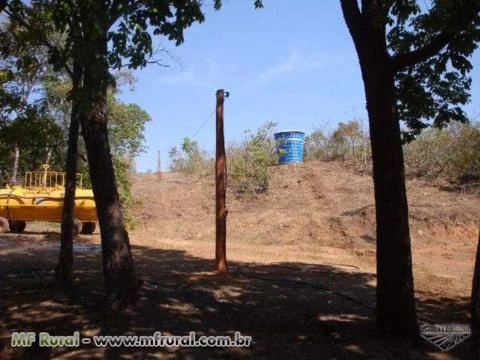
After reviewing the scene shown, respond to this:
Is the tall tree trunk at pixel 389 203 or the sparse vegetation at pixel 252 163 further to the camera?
the sparse vegetation at pixel 252 163

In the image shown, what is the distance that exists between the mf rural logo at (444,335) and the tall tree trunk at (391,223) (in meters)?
0.20

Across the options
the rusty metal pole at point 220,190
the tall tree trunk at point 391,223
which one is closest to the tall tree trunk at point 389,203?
the tall tree trunk at point 391,223

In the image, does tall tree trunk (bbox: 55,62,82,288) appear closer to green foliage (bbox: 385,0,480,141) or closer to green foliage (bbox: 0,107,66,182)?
green foliage (bbox: 0,107,66,182)

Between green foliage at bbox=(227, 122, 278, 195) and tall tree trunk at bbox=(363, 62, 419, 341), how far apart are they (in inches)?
563

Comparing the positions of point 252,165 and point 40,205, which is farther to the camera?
point 252,165

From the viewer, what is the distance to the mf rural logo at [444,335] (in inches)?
198

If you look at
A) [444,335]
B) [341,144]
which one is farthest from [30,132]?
[341,144]

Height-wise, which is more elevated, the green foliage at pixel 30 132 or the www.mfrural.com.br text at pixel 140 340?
the green foliage at pixel 30 132

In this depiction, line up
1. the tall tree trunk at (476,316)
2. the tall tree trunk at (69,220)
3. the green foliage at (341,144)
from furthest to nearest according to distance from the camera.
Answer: the green foliage at (341,144) → the tall tree trunk at (69,220) → the tall tree trunk at (476,316)

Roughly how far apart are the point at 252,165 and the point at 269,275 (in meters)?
11.2

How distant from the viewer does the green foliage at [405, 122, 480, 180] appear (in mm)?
16766

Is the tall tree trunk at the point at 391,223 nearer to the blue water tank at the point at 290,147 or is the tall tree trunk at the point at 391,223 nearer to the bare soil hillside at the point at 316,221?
the bare soil hillside at the point at 316,221

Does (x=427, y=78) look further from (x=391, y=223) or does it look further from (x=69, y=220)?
(x=69, y=220)

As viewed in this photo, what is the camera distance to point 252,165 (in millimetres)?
19797
